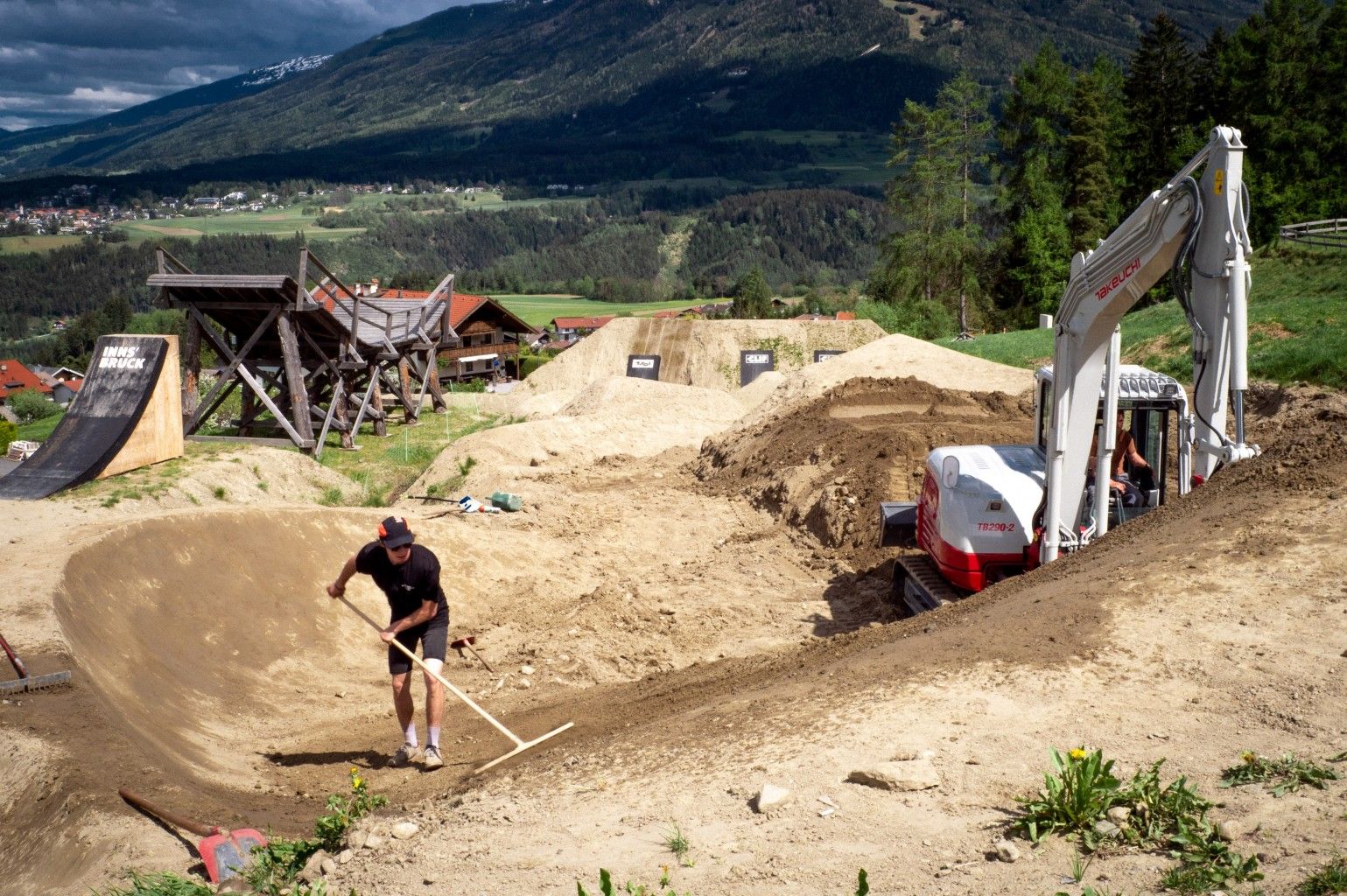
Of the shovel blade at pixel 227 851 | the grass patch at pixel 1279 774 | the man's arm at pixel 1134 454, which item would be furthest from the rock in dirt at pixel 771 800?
the man's arm at pixel 1134 454

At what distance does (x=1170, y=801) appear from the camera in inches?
222

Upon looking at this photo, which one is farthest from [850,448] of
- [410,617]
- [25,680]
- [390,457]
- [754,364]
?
[754,364]

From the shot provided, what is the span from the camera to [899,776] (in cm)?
630

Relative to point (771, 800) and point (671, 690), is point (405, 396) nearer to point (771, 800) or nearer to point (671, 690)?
point (671, 690)

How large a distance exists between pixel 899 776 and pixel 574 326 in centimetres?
8945

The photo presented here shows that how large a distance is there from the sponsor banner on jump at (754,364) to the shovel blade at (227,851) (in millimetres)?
32580

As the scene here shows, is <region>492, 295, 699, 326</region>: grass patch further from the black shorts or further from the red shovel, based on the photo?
the red shovel

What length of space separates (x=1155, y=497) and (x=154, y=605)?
10.8m

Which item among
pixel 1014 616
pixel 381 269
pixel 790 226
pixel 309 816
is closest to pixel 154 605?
pixel 309 816

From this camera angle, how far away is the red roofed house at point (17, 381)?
79.8 metres

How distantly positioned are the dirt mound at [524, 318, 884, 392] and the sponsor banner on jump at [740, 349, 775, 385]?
953mm

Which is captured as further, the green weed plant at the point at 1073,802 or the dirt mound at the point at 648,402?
the dirt mound at the point at 648,402

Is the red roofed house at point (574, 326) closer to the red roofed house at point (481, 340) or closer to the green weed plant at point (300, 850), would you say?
the red roofed house at point (481, 340)

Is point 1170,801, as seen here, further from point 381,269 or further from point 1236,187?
point 381,269
